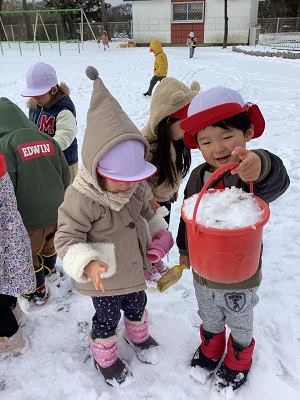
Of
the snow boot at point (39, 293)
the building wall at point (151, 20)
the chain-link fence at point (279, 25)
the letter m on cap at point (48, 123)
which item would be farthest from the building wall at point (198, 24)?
the snow boot at point (39, 293)

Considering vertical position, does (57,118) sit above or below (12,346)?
above

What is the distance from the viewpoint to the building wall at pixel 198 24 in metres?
23.8

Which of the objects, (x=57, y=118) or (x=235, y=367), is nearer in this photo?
(x=235, y=367)

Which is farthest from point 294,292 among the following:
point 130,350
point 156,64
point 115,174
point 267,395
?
point 156,64

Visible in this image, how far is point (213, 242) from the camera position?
1.35 metres

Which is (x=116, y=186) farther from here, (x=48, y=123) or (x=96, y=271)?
(x=48, y=123)

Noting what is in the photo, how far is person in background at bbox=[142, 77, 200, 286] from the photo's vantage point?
2.04 metres

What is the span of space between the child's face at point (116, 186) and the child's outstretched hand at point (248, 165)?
0.51m

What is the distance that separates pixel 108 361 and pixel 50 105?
2.11 metres

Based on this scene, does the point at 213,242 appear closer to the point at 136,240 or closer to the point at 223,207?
the point at 223,207

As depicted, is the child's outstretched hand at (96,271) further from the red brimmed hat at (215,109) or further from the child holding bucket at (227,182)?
the red brimmed hat at (215,109)

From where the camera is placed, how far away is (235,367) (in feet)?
6.14

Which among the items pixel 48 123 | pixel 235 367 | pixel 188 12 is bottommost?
pixel 235 367

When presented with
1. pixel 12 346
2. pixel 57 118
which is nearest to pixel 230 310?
pixel 12 346
